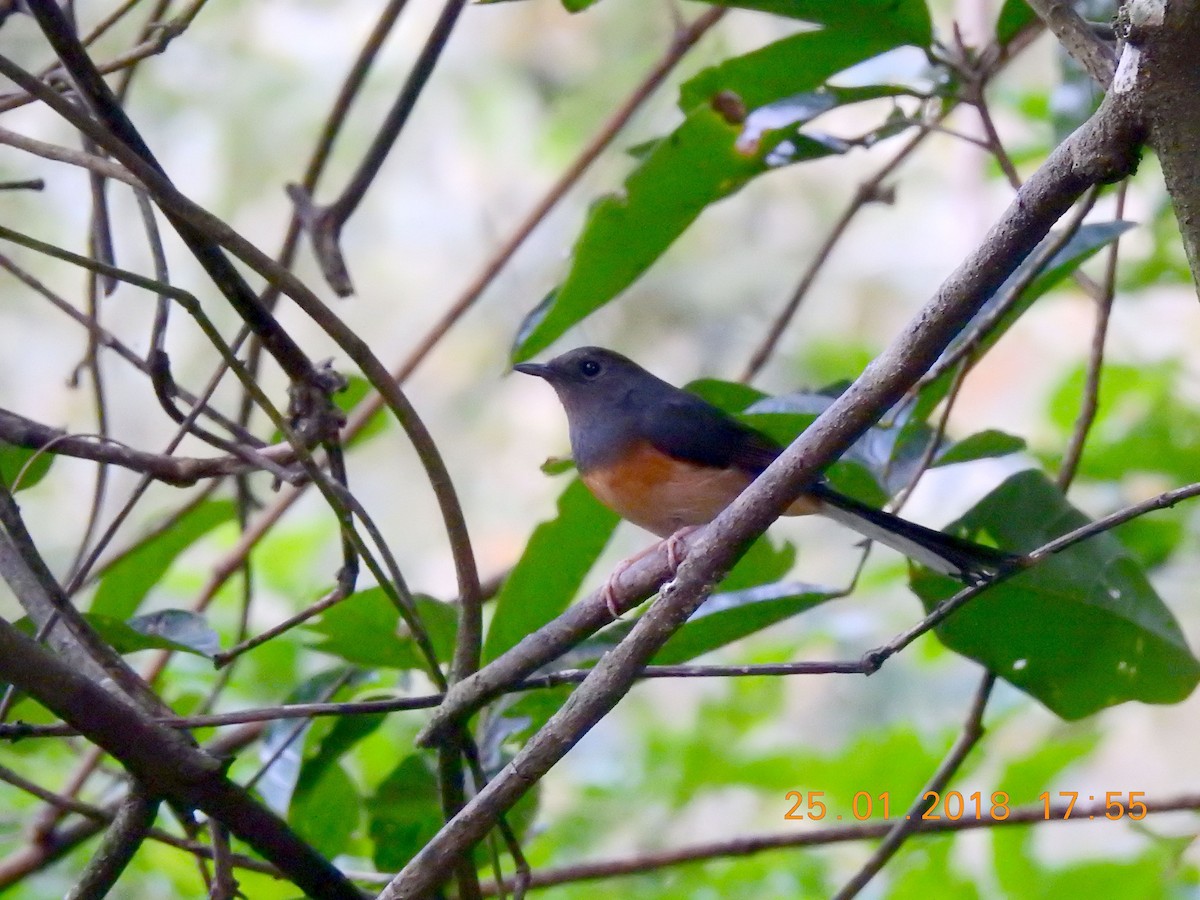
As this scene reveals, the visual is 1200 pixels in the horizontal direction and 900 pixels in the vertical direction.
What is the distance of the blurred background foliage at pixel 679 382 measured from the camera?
2139 mm

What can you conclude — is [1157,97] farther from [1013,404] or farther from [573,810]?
[1013,404]

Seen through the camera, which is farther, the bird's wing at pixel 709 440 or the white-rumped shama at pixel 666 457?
the bird's wing at pixel 709 440

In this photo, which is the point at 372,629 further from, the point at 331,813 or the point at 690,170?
the point at 690,170

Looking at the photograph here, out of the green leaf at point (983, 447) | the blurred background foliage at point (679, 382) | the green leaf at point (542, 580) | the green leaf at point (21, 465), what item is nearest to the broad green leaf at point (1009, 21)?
the blurred background foliage at point (679, 382)

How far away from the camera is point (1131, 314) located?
659 centimetres

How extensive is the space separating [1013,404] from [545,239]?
12.1 ft

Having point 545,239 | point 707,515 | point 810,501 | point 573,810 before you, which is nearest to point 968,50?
point 810,501

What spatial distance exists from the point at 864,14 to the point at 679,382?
6.51 m

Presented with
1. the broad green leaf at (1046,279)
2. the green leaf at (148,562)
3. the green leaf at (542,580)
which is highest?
the broad green leaf at (1046,279)

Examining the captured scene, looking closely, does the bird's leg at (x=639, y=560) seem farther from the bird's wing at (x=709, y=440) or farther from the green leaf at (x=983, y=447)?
the green leaf at (x=983, y=447)

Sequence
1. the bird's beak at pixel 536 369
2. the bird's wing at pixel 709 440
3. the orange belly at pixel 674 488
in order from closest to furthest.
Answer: the orange belly at pixel 674 488
the bird's wing at pixel 709 440
the bird's beak at pixel 536 369

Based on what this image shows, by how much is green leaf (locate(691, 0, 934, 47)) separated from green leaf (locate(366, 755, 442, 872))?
1425 mm

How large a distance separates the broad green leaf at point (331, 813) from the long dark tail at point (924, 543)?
1.03 m
